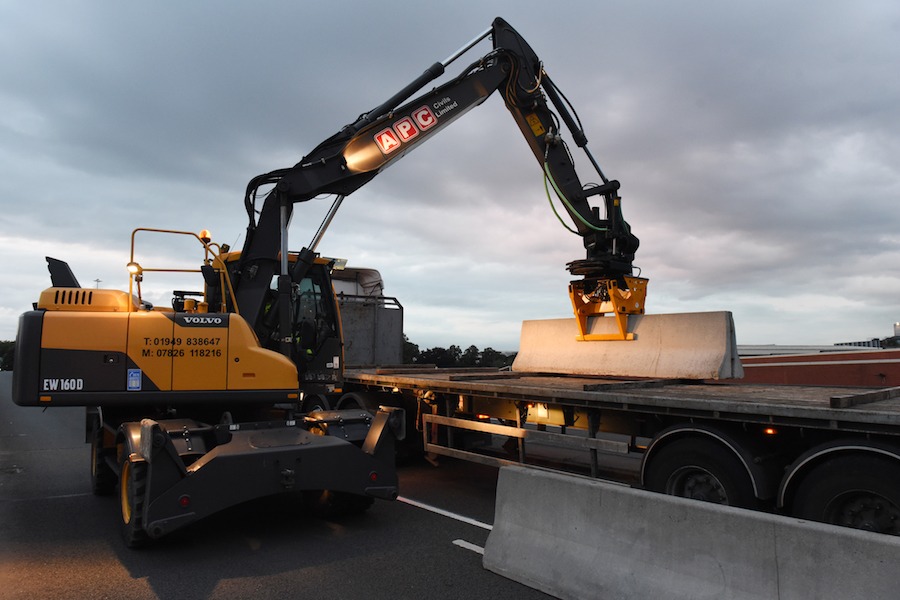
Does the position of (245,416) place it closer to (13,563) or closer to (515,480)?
(13,563)

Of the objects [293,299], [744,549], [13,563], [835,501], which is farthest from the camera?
[293,299]

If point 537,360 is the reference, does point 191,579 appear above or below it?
below

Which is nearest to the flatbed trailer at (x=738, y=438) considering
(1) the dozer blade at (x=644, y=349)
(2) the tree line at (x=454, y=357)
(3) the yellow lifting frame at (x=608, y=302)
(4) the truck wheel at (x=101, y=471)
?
(1) the dozer blade at (x=644, y=349)

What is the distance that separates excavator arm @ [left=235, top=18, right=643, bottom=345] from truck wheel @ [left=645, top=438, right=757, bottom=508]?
110 inches

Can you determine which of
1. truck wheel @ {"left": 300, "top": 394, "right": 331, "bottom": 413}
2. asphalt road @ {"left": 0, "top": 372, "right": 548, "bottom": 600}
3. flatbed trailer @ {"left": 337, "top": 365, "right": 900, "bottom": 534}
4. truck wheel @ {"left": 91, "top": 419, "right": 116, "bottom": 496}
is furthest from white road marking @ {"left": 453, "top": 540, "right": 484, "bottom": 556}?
truck wheel @ {"left": 91, "top": 419, "right": 116, "bottom": 496}

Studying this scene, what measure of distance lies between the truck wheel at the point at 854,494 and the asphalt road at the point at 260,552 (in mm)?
2090

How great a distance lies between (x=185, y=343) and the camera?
245 inches

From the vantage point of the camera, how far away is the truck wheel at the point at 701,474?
473cm

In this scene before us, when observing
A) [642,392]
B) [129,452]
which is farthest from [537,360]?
[129,452]

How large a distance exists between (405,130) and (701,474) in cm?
577

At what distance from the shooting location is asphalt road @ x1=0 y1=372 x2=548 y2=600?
4555 millimetres

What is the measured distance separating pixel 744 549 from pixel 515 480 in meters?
1.85

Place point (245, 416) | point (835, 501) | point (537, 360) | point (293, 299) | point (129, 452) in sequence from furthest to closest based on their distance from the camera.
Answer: point (537, 360) < point (293, 299) < point (245, 416) < point (129, 452) < point (835, 501)

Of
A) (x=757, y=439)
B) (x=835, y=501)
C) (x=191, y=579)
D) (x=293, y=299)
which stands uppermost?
(x=293, y=299)
